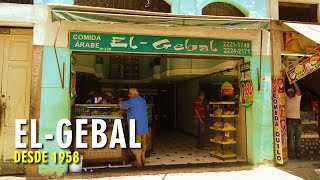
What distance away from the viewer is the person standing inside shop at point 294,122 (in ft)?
23.7

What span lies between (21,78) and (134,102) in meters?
2.63

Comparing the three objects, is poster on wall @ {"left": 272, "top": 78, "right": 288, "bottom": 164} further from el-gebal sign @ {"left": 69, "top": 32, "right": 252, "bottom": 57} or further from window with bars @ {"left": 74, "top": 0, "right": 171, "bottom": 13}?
window with bars @ {"left": 74, "top": 0, "right": 171, "bottom": 13}

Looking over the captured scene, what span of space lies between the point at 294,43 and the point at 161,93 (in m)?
10.9

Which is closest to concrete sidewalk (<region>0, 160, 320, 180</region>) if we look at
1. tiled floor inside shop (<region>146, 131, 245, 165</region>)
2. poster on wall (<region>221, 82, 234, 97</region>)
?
tiled floor inside shop (<region>146, 131, 245, 165</region>)

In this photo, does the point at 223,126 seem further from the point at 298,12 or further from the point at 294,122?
the point at 298,12

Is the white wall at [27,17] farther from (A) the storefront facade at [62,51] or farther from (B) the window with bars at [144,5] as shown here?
(B) the window with bars at [144,5]

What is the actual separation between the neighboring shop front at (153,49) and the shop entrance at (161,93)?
0.35 metres

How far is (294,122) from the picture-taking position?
725cm

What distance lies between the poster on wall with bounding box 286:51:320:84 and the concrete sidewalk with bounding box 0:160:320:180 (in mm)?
2119

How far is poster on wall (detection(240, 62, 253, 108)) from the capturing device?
6844 millimetres


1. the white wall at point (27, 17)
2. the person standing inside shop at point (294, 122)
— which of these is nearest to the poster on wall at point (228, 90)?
the person standing inside shop at point (294, 122)

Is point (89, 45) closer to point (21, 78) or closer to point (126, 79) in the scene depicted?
point (21, 78)

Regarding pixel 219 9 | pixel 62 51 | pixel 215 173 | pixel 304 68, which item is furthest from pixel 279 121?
pixel 62 51

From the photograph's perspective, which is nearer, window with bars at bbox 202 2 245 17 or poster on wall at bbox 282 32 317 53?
poster on wall at bbox 282 32 317 53
